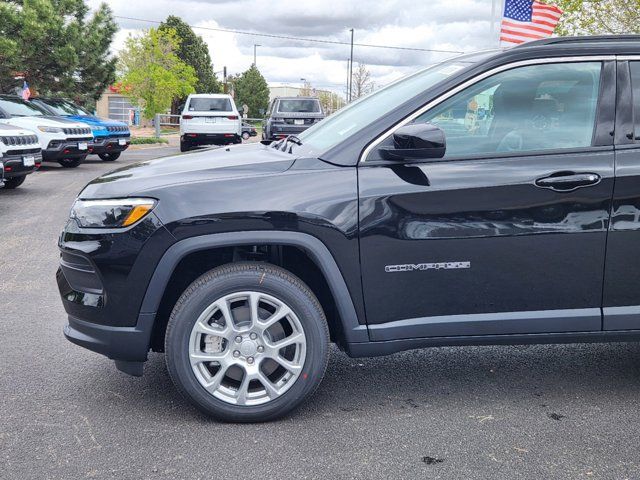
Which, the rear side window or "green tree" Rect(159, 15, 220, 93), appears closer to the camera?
the rear side window

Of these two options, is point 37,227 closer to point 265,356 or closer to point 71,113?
point 265,356

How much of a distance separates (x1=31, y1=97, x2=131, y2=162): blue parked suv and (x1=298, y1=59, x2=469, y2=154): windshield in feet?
50.7

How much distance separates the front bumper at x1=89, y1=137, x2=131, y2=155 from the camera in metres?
19.4

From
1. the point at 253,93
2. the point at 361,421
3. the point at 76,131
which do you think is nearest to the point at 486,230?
the point at 361,421

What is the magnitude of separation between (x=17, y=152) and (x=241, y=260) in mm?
9914

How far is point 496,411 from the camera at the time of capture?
3807 mm

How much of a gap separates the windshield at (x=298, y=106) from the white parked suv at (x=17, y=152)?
12422 millimetres

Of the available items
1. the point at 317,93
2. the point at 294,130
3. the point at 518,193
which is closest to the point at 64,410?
the point at 518,193

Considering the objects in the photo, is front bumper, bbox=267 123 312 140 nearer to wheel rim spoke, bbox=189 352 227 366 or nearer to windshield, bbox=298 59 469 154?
windshield, bbox=298 59 469 154

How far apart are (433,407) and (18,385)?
90.3 inches

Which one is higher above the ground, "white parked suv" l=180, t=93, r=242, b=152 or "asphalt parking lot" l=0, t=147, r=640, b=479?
"white parked suv" l=180, t=93, r=242, b=152

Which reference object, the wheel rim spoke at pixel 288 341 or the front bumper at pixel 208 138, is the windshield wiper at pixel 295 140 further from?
the front bumper at pixel 208 138

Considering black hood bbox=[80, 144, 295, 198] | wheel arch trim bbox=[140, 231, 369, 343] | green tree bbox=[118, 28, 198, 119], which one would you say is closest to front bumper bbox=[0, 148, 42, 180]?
black hood bbox=[80, 144, 295, 198]

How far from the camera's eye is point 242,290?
3.51 m
